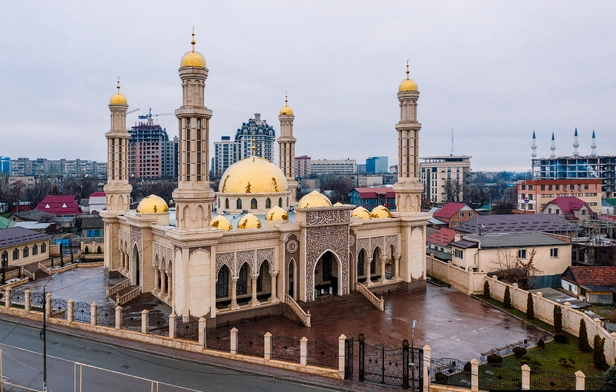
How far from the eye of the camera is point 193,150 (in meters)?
22.0

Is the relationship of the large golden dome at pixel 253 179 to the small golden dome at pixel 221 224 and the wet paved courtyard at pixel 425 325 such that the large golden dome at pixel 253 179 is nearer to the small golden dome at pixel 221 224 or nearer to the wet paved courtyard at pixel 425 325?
the small golden dome at pixel 221 224

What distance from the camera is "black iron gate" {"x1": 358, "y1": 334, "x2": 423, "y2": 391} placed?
16047 millimetres

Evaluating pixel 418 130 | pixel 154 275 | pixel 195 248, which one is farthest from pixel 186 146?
pixel 418 130

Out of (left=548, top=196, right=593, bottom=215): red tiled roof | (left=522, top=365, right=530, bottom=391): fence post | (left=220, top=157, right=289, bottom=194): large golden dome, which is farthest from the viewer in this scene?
(left=548, top=196, right=593, bottom=215): red tiled roof

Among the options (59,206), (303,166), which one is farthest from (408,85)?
(303,166)

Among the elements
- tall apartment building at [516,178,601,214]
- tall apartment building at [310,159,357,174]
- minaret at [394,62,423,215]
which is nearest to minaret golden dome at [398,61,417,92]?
minaret at [394,62,423,215]

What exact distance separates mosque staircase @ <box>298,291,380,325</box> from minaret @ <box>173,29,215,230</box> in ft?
23.2

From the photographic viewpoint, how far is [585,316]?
2052cm

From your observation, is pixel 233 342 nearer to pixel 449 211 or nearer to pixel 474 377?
pixel 474 377

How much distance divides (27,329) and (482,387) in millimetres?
19871

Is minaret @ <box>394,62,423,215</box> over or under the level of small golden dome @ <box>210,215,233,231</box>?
over

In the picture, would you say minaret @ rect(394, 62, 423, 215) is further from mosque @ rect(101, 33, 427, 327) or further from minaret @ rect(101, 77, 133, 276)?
minaret @ rect(101, 77, 133, 276)

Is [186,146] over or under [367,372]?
over

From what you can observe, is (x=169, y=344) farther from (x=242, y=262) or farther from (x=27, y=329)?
(x=27, y=329)
